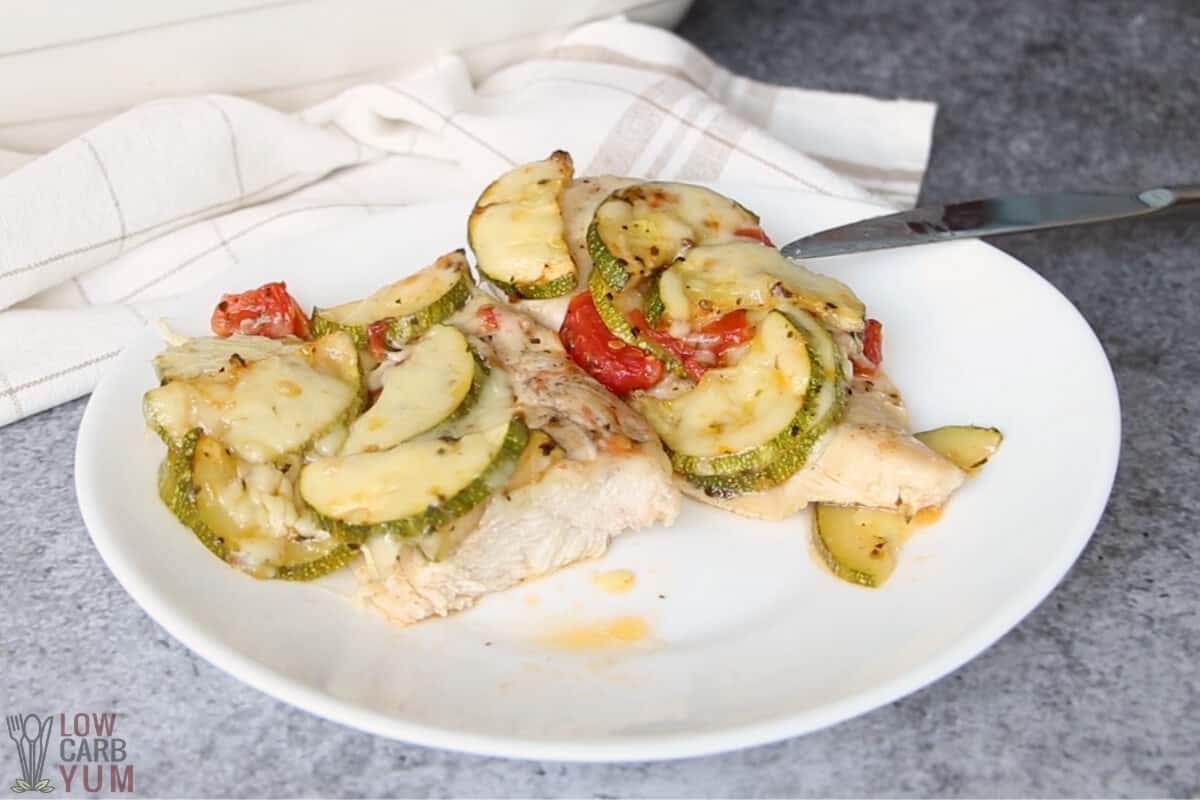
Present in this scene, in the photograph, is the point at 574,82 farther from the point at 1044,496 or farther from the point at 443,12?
the point at 1044,496

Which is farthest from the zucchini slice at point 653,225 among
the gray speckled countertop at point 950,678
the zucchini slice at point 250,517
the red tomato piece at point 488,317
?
the gray speckled countertop at point 950,678

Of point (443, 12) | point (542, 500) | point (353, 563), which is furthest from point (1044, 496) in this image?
point (443, 12)

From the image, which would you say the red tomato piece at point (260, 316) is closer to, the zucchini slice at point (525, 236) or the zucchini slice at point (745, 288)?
the zucchini slice at point (525, 236)

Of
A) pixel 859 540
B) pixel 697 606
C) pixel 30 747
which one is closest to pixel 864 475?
pixel 859 540

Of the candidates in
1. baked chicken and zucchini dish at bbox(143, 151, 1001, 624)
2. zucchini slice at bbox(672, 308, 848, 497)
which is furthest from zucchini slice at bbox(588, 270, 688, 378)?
zucchini slice at bbox(672, 308, 848, 497)

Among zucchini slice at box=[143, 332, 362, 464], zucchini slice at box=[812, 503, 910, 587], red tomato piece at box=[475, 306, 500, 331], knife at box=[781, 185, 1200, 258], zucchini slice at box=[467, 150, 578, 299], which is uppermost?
zucchini slice at box=[467, 150, 578, 299]

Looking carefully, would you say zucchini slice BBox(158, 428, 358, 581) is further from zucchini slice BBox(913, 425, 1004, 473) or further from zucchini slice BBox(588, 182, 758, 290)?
zucchini slice BBox(913, 425, 1004, 473)

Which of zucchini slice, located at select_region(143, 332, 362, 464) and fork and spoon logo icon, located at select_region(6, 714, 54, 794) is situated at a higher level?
zucchini slice, located at select_region(143, 332, 362, 464)
